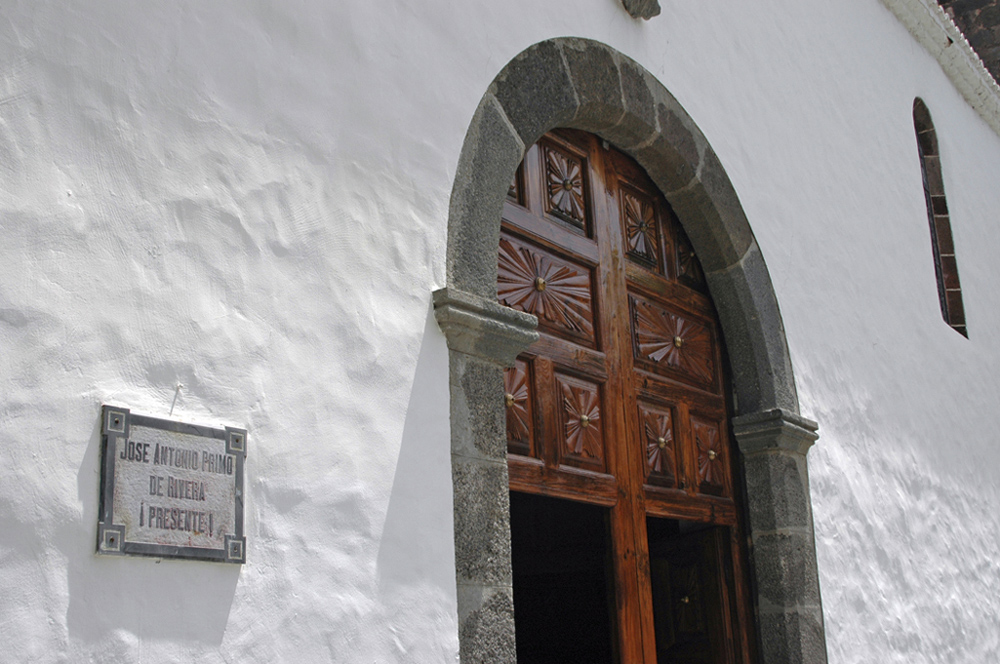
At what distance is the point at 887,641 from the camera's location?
4656mm

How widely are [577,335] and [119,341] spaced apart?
1847mm

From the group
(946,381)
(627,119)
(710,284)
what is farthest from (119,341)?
(946,381)

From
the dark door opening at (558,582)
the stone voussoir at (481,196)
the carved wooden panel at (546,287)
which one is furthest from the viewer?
the dark door opening at (558,582)

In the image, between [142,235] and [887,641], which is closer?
[142,235]

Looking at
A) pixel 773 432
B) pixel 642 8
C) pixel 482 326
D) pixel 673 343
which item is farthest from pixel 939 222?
pixel 482 326

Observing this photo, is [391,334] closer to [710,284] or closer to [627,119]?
[627,119]

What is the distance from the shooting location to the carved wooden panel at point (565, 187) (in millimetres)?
3762

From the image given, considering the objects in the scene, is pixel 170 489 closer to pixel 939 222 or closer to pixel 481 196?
pixel 481 196

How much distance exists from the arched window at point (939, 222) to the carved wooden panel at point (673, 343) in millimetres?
2693

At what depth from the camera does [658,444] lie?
3.97m

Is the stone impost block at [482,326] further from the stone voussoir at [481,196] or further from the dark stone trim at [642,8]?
the dark stone trim at [642,8]

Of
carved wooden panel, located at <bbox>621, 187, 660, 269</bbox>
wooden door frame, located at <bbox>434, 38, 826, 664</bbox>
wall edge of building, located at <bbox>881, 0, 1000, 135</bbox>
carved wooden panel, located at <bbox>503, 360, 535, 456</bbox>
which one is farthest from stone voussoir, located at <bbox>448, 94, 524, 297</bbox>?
wall edge of building, located at <bbox>881, 0, 1000, 135</bbox>

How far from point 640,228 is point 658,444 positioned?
2.75 ft

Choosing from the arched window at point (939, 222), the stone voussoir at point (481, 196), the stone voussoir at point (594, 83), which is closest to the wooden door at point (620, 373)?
the stone voussoir at point (594, 83)
